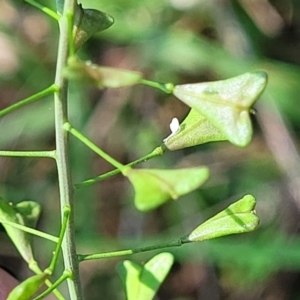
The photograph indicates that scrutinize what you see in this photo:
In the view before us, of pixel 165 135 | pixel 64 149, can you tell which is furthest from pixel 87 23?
pixel 165 135

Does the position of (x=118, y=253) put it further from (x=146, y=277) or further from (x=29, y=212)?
(x=29, y=212)

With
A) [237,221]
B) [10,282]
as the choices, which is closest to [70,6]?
[237,221]

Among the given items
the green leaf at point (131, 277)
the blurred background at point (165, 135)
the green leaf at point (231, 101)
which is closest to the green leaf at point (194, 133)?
the green leaf at point (231, 101)

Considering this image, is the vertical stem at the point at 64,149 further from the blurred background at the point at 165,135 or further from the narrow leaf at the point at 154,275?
the blurred background at the point at 165,135

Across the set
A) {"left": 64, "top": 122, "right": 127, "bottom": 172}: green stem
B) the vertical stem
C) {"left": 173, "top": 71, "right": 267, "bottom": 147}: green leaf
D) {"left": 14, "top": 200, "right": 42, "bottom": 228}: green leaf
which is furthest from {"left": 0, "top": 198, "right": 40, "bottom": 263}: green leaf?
{"left": 173, "top": 71, "right": 267, "bottom": 147}: green leaf

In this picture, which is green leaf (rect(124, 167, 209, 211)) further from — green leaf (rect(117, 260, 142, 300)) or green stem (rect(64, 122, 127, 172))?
green leaf (rect(117, 260, 142, 300))

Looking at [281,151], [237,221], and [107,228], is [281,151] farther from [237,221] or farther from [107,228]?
[237,221]

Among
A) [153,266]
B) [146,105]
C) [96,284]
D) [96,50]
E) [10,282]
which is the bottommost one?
[96,284]
